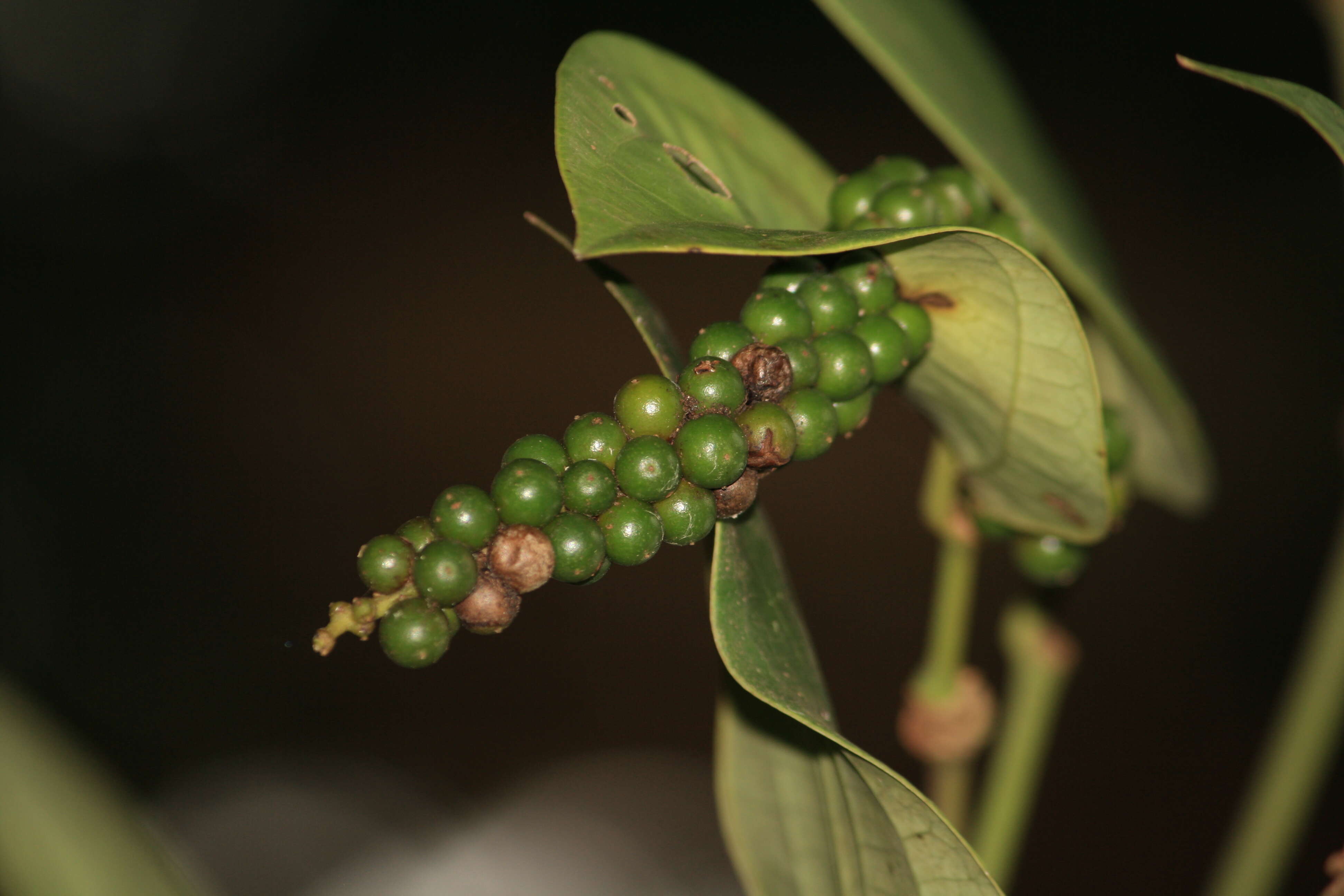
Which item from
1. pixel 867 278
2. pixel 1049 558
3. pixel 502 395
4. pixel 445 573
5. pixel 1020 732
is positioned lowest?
pixel 502 395

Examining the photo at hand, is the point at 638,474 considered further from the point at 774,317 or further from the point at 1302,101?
the point at 1302,101

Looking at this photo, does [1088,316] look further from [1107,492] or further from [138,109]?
[138,109]

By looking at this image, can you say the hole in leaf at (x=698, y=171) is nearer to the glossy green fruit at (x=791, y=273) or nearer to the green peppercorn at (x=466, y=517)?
the glossy green fruit at (x=791, y=273)

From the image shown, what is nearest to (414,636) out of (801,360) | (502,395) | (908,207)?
(801,360)

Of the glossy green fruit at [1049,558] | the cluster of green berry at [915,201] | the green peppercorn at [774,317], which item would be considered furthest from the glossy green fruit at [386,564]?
the glossy green fruit at [1049,558]

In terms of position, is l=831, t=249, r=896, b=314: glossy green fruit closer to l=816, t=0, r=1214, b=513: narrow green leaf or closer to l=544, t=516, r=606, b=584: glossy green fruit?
l=816, t=0, r=1214, b=513: narrow green leaf
